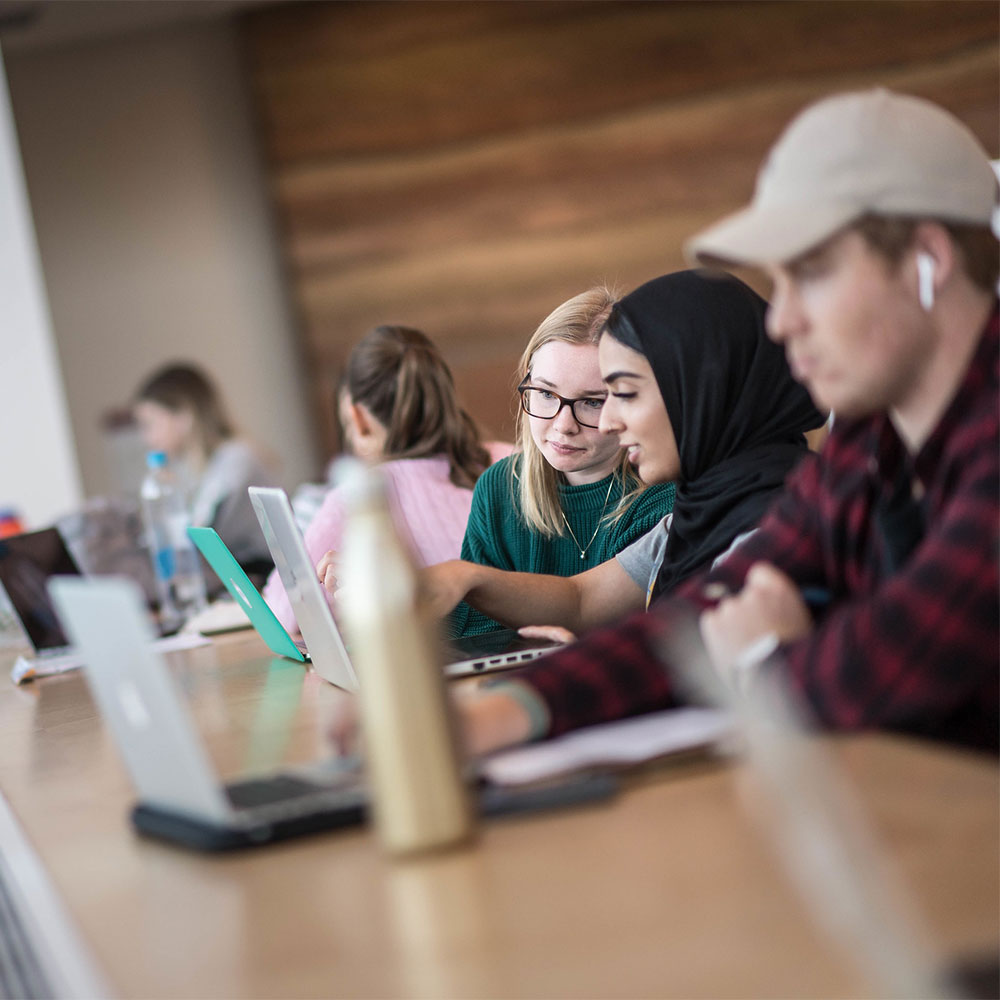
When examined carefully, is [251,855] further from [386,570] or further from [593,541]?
[593,541]

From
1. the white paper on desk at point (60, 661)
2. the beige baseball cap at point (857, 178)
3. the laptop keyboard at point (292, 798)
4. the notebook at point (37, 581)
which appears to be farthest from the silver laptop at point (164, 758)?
the notebook at point (37, 581)

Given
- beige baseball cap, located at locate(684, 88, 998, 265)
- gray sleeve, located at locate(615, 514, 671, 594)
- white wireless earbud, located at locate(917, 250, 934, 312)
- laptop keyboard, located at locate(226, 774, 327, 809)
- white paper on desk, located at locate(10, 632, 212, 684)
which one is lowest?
white paper on desk, located at locate(10, 632, 212, 684)

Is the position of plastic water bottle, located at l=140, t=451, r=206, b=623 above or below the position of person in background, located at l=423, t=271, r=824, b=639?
below

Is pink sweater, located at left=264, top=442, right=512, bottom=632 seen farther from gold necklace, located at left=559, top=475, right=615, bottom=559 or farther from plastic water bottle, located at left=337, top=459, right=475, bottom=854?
plastic water bottle, located at left=337, top=459, right=475, bottom=854

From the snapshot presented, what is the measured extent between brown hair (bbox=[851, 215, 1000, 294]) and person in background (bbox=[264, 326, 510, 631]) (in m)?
1.40

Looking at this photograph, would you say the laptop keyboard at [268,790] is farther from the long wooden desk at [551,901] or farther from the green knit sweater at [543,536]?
the green knit sweater at [543,536]

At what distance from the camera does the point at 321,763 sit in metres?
1.04

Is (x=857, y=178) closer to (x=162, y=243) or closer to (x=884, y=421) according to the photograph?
(x=884, y=421)

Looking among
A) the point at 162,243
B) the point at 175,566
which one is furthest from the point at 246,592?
the point at 162,243

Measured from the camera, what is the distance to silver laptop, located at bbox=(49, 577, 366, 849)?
0.83 metres

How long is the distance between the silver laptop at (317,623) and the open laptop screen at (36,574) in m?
0.99

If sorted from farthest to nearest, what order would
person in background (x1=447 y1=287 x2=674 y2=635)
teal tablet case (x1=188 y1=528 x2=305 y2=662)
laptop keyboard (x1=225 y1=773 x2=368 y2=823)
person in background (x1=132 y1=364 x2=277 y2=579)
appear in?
1. person in background (x1=132 y1=364 x2=277 y2=579)
2. person in background (x1=447 y1=287 x2=674 y2=635)
3. teal tablet case (x1=188 y1=528 x2=305 y2=662)
4. laptop keyboard (x1=225 y1=773 x2=368 y2=823)

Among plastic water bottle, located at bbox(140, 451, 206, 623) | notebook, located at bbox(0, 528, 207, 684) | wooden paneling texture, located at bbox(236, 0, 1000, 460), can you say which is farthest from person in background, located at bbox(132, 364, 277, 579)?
notebook, located at bbox(0, 528, 207, 684)

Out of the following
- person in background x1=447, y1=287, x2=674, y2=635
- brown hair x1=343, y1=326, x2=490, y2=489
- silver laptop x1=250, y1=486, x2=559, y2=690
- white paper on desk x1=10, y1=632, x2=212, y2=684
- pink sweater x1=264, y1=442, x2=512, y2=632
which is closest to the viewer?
silver laptop x1=250, y1=486, x2=559, y2=690
